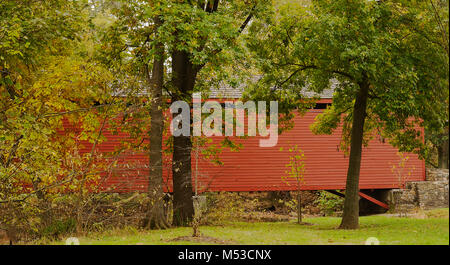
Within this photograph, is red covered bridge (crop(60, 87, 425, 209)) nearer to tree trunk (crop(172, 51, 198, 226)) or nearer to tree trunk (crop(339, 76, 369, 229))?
tree trunk (crop(172, 51, 198, 226))

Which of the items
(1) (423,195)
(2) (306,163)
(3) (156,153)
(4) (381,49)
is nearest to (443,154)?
(1) (423,195)

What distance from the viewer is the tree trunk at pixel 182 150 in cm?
1298

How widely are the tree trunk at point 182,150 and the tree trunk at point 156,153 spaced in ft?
2.07

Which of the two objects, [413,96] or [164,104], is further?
[164,104]

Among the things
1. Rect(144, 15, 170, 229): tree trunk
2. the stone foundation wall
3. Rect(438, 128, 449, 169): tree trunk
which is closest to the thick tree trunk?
Rect(144, 15, 170, 229): tree trunk

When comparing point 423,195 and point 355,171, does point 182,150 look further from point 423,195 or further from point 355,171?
point 423,195

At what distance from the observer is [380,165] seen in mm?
18328

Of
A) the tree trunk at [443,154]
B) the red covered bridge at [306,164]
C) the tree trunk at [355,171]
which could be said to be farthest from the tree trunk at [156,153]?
the tree trunk at [443,154]

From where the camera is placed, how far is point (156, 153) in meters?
12.3

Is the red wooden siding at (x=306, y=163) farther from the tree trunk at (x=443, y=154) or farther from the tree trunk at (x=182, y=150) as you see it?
the tree trunk at (x=443, y=154)

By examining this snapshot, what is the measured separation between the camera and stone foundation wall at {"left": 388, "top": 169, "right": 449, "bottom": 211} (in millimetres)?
18234
